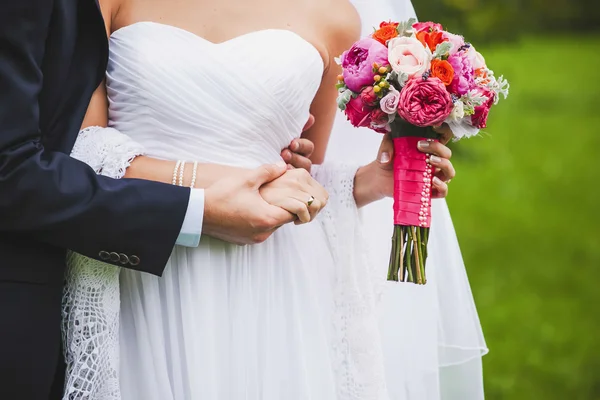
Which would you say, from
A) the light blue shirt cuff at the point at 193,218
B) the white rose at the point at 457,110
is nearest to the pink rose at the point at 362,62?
the white rose at the point at 457,110

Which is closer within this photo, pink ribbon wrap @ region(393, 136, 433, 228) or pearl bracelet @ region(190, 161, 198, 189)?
pearl bracelet @ region(190, 161, 198, 189)

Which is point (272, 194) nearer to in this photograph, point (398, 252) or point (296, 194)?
point (296, 194)

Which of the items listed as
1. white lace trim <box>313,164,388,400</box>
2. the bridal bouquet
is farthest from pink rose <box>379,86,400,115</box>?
white lace trim <box>313,164,388,400</box>

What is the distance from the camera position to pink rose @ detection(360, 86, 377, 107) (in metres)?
2.52

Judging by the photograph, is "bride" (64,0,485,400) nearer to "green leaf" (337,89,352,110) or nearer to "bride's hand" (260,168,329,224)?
"bride's hand" (260,168,329,224)

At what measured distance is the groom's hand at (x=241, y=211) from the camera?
2363mm

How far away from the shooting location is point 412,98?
243 cm

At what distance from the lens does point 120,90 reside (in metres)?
2.52

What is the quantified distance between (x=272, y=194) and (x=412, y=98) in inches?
19.6

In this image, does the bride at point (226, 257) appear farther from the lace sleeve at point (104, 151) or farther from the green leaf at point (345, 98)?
the green leaf at point (345, 98)

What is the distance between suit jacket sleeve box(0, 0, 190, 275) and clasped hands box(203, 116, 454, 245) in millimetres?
130

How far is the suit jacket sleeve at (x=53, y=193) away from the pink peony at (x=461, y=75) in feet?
2.81

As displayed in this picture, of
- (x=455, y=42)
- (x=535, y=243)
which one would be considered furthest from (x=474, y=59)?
(x=535, y=243)

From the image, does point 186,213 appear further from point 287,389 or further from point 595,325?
point 595,325
